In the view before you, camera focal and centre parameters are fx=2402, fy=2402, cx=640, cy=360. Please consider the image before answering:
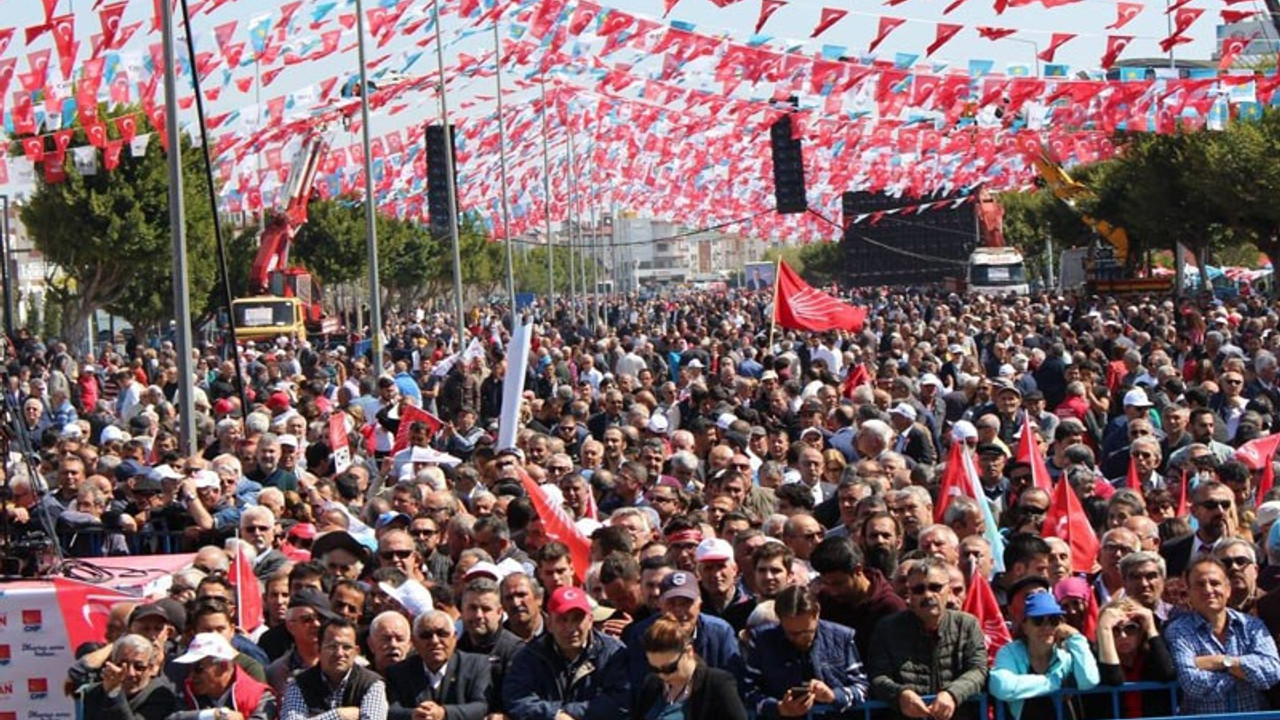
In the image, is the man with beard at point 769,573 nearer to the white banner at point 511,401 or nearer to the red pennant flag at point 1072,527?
the red pennant flag at point 1072,527

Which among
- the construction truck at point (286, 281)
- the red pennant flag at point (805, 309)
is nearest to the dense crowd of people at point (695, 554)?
the red pennant flag at point (805, 309)

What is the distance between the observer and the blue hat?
8.33 metres

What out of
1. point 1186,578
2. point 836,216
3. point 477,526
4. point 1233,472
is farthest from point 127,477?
point 836,216

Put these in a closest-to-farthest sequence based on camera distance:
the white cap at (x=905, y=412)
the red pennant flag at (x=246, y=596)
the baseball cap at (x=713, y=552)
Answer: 1. the baseball cap at (x=713, y=552)
2. the red pennant flag at (x=246, y=596)
3. the white cap at (x=905, y=412)

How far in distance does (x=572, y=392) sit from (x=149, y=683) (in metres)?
13.1

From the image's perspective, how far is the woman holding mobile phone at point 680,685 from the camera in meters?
8.11

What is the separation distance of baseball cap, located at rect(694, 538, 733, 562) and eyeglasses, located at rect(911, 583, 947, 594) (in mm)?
1326

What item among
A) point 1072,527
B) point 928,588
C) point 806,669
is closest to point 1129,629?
point 928,588

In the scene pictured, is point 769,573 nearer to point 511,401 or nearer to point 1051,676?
point 1051,676

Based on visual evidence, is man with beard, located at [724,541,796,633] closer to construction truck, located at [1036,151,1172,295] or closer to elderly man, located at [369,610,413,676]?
elderly man, located at [369,610,413,676]

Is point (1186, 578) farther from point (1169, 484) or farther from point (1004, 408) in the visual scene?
point (1004, 408)

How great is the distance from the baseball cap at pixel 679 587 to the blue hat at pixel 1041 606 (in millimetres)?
1220

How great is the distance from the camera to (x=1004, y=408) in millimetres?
17281

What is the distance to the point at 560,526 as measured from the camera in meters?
12.2
